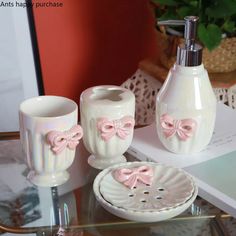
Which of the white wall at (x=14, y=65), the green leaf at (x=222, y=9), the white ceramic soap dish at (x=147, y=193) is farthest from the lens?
the white wall at (x=14, y=65)

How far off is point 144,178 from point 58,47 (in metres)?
0.48

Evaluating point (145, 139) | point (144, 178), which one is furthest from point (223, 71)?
point (144, 178)

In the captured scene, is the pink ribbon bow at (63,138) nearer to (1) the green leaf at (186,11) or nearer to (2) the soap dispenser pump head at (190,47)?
(2) the soap dispenser pump head at (190,47)

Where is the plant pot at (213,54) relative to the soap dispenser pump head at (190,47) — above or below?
below

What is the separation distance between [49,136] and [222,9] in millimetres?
361

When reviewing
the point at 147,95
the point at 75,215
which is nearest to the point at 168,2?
the point at 147,95

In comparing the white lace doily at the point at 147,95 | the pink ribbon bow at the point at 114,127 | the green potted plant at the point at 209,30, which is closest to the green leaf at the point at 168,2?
the green potted plant at the point at 209,30

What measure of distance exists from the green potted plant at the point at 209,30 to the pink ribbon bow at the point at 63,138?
29cm

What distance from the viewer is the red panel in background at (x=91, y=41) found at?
3.43 feet

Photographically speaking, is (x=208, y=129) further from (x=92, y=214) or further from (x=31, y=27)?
(x=31, y=27)

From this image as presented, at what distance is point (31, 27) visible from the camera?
3.33 ft

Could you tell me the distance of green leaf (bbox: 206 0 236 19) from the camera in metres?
0.81

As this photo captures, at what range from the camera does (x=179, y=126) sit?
0.70 meters

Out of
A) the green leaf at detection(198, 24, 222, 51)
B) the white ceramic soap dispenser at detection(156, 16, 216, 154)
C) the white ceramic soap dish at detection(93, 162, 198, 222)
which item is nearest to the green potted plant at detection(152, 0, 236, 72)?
the green leaf at detection(198, 24, 222, 51)
